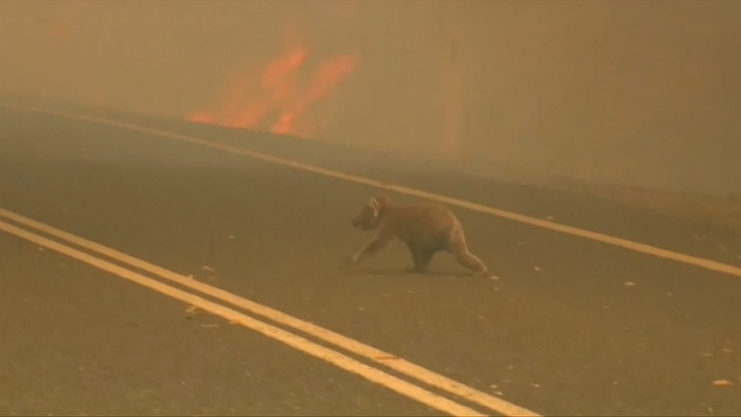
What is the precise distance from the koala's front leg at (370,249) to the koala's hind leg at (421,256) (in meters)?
0.16

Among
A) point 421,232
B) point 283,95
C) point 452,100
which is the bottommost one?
point 283,95

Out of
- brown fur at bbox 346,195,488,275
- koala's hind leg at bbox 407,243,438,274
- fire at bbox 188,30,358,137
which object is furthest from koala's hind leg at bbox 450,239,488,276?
fire at bbox 188,30,358,137

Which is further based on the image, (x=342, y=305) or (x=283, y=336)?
(x=342, y=305)

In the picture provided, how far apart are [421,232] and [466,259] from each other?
0.31 metres

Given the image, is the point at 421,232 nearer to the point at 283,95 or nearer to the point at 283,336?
the point at 283,336

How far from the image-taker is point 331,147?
1364cm

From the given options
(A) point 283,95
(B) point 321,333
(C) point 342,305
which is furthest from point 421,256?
(A) point 283,95

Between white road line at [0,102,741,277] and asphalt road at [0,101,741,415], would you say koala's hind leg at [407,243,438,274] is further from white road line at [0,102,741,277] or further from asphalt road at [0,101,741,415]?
white road line at [0,102,741,277]

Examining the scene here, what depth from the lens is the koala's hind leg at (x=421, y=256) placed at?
296 inches

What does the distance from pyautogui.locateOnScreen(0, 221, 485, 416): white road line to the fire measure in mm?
6778

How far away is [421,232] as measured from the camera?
7.43 meters

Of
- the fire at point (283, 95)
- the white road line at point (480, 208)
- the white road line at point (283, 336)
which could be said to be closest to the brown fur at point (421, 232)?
the white road line at point (283, 336)

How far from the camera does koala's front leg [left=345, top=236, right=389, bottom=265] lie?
7598 mm

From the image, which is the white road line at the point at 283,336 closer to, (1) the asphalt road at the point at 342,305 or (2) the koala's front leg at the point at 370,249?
(1) the asphalt road at the point at 342,305
